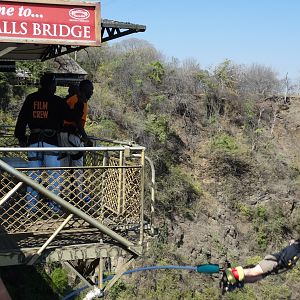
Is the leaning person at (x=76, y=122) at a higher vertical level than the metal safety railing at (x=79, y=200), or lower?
higher

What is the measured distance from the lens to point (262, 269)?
599 cm

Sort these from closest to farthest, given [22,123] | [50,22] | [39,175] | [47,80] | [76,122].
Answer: [50,22] < [39,175] < [47,80] < [22,123] < [76,122]

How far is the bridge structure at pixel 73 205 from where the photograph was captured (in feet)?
16.1

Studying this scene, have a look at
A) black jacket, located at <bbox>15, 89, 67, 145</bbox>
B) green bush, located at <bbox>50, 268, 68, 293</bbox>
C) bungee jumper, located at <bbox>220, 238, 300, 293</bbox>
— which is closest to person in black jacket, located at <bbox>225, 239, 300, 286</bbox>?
bungee jumper, located at <bbox>220, 238, 300, 293</bbox>

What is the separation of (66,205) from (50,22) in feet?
6.08

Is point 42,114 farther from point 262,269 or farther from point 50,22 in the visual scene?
point 262,269

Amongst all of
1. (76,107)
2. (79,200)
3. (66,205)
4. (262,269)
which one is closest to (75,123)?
(76,107)

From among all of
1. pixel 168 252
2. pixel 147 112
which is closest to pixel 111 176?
pixel 168 252

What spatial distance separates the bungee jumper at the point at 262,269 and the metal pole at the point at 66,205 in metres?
1.19

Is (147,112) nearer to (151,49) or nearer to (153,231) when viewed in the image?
(151,49)

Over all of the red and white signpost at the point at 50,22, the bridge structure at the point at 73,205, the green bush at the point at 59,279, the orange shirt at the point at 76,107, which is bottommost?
the green bush at the point at 59,279

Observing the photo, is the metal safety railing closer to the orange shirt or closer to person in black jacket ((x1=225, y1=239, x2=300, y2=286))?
the orange shirt

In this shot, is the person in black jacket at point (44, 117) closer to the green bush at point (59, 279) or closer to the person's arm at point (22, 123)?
the person's arm at point (22, 123)

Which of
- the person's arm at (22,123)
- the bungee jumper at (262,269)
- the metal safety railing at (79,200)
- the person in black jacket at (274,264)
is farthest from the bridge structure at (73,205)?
the person in black jacket at (274,264)
